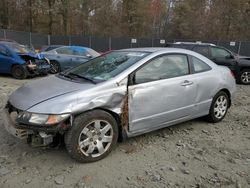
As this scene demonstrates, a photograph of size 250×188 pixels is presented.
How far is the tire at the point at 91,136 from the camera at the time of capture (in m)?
3.30

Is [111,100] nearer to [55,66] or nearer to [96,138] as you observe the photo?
[96,138]

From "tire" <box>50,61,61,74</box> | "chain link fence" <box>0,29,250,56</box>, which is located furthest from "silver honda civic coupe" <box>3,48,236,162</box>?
"chain link fence" <box>0,29,250,56</box>

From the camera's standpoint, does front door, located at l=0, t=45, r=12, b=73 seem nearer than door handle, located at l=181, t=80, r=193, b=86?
No

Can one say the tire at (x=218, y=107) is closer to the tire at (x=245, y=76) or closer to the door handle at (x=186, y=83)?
the door handle at (x=186, y=83)

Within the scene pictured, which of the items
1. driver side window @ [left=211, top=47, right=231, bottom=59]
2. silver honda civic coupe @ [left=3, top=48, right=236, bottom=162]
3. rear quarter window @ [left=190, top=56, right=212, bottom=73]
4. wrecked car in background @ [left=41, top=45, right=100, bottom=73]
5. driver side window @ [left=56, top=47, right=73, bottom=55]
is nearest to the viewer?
silver honda civic coupe @ [left=3, top=48, right=236, bottom=162]

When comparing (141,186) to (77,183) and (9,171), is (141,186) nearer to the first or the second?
(77,183)

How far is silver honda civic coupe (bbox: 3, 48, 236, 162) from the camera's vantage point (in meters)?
3.27

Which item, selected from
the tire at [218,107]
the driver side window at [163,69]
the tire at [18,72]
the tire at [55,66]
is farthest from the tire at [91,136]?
the tire at [55,66]

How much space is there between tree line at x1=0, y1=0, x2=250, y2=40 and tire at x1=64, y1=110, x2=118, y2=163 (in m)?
27.1

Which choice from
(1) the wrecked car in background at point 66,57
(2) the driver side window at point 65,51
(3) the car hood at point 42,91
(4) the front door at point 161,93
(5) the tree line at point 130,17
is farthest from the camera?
(5) the tree line at point 130,17

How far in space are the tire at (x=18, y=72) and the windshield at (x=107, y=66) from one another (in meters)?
6.38

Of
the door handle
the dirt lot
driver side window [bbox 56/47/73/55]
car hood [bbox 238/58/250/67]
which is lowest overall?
the dirt lot

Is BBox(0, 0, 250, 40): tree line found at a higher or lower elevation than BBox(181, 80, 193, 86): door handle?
higher

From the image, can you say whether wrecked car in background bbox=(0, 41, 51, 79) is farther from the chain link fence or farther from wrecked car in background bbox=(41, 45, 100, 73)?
the chain link fence
